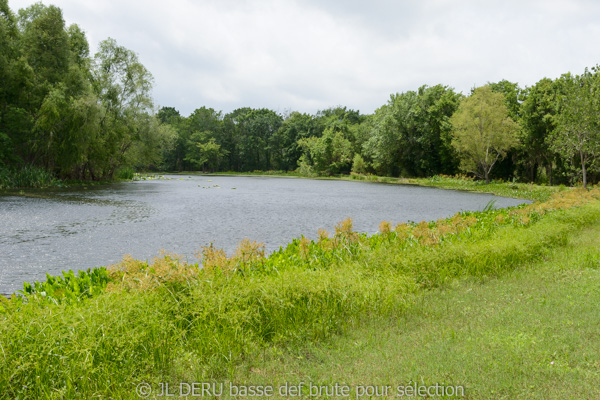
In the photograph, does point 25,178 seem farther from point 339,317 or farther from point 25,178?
point 339,317

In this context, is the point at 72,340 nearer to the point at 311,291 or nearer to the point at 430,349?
the point at 311,291

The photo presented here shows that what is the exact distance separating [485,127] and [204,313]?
146 ft

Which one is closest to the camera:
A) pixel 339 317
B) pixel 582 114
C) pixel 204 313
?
A: pixel 204 313

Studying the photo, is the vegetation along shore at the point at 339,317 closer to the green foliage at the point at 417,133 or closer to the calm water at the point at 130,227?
the calm water at the point at 130,227

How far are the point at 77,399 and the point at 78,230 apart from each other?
12357mm

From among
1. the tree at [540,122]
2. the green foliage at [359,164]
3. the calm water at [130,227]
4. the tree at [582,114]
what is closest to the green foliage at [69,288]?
the calm water at [130,227]

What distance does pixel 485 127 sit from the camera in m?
41.8

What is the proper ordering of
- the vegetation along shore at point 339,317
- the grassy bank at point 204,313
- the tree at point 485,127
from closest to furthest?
1. the grassy bank at point 204,313
2. the vegetation along shore at point 339,317
3. the tree at point 485,127

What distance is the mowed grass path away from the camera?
3.47 metres

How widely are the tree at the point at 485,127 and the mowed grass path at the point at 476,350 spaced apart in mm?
39823

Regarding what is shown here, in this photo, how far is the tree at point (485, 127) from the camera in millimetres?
40938

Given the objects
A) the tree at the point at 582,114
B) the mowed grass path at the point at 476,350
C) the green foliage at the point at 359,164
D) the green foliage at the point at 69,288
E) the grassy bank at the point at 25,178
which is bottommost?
the mowed grass path at the point at 476,350

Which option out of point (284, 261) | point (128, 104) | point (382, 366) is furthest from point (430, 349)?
point (128, 104)

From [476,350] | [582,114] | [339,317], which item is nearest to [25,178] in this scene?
[339,317]
